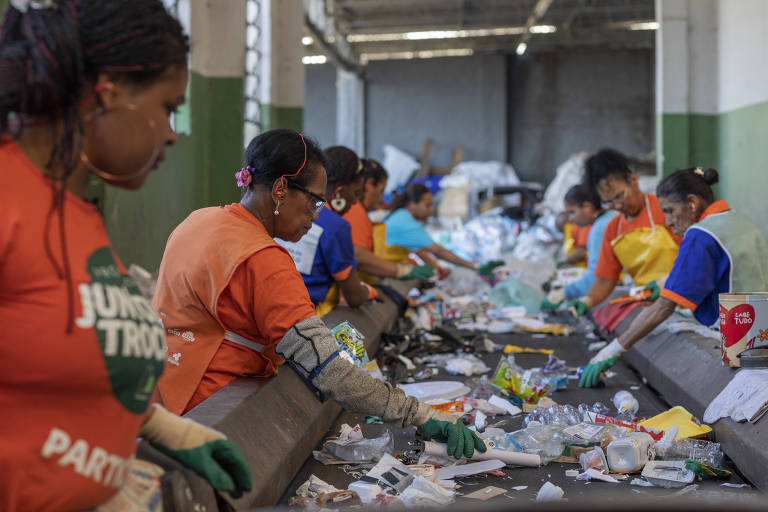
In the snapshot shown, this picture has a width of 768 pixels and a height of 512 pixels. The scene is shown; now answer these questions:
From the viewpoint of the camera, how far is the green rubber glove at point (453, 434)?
274 centimetres

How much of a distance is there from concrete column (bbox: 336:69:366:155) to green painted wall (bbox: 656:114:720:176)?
10.7 meters

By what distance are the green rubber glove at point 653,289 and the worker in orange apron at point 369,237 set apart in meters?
1.77

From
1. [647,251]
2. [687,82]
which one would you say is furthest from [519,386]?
[687,82]

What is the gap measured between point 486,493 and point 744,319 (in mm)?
1394

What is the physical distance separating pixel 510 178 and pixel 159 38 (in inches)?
744

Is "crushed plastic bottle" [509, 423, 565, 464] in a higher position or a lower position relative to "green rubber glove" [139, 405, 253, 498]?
lower

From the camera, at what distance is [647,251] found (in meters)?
5.72

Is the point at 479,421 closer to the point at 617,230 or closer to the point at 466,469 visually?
the point at 466,469

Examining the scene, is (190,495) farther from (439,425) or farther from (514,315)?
(514,315)

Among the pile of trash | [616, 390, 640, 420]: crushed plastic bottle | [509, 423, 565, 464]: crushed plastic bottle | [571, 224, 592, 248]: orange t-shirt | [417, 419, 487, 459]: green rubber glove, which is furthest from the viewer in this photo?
[571, 224, 592, 248]: orange t-shirt

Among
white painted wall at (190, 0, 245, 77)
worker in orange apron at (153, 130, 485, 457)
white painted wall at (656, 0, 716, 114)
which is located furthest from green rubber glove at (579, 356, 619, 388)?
white painted wall at (656, 0, 716, 114)

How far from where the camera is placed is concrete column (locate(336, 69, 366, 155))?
69.4 ft

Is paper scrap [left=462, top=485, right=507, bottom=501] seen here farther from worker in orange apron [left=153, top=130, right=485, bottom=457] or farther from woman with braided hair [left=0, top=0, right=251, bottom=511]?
woman with braided hair [left=0, top=0, right=251, bottom=511]

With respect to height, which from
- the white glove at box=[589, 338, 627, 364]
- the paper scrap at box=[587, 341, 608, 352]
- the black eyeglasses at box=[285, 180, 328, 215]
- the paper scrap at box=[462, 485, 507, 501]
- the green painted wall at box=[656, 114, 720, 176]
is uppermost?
the green painted wall at box=[656, 114, 720, 176]
